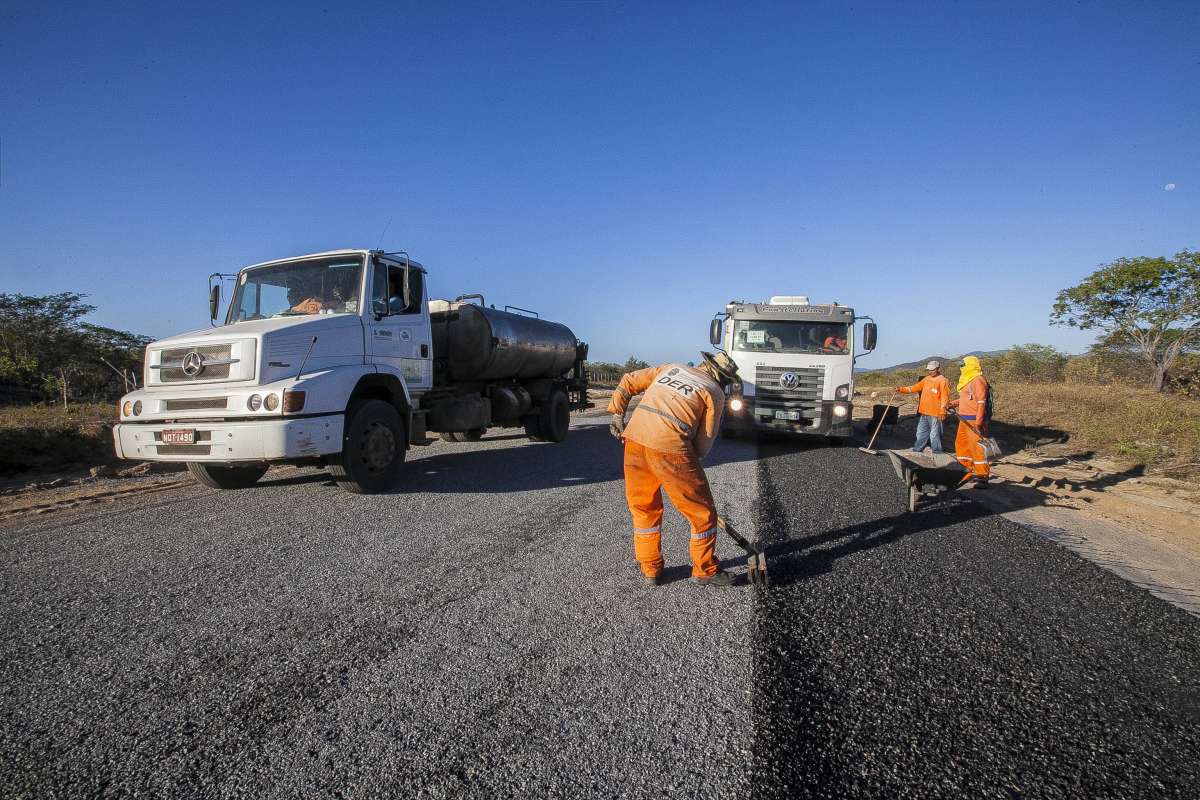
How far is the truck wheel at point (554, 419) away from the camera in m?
9.76

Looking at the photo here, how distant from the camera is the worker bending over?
7598 millimetres

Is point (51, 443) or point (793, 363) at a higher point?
point (793, 363)

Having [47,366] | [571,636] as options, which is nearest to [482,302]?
[571,636]

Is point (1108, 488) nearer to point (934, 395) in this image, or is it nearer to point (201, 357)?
point (934, 395)

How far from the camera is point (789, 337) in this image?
9.74 meters

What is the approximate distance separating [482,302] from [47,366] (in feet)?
54.7

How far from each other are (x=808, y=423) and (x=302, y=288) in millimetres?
7686

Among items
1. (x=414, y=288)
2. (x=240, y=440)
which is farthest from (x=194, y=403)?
(x=414, y=288)

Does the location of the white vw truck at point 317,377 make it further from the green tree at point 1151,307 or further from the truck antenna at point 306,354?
the green tree at point 1151,307

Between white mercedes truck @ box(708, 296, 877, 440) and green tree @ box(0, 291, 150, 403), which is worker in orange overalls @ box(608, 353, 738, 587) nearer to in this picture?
white mercedes truck @ box(708, 296, 877, 440)

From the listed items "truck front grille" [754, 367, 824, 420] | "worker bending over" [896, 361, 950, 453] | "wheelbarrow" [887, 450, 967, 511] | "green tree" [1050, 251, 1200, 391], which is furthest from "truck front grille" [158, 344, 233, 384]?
"green tree" [1050, 251, 1200, 391]

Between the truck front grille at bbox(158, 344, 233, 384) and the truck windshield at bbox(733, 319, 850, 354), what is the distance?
775cm

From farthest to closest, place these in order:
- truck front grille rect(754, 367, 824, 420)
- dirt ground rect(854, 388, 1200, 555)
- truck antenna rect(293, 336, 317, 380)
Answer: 1. truck front grille rect(754, 367, 824, 420)
2. dirt ground rect(854, 388, 1200, 555)
3. truck antenna rect(293, 336, 317, 380)

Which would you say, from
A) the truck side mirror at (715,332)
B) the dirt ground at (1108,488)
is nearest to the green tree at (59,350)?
the truck side mirror at (715,332)
